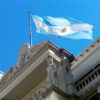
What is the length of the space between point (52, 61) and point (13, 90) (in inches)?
137

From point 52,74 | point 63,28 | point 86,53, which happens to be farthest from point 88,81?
point 63,28

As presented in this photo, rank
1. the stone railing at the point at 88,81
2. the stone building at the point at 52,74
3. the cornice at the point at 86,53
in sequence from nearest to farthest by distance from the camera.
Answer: the stone railing at the point at 88,81 → the stone building at the point at 52,74 → the cornice at the point at 86,53

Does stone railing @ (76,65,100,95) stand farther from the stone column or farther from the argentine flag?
the argentine flag

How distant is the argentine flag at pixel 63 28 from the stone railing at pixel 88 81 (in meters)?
4.29

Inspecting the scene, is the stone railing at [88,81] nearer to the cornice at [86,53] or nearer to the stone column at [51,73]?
the stone column at [51,73]

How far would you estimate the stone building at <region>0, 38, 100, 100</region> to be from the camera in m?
12.5

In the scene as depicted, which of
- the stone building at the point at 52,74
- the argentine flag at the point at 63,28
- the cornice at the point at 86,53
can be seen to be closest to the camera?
the stone building at the point at 52,74

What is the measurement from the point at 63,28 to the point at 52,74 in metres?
5.26

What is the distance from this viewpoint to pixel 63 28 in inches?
686

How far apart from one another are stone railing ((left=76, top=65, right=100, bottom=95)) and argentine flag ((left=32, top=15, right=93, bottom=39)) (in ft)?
14.1

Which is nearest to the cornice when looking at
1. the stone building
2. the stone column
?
the stone building

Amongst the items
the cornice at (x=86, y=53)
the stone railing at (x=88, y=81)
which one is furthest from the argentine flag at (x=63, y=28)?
the stone railing at (x=88, y=81)

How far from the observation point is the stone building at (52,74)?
41.1ft

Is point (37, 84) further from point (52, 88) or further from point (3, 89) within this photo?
point (52, 88)
